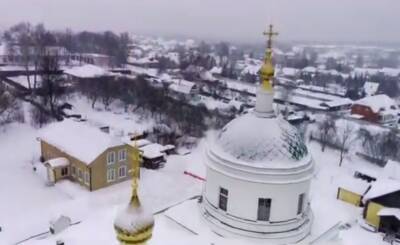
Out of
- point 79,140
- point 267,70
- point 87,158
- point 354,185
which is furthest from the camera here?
point 79,140

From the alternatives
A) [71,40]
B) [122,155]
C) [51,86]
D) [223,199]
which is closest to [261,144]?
[223,199]

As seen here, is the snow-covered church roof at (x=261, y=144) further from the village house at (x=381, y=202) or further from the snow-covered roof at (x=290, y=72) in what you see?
the snow-covered roof at (x=290, y=72)

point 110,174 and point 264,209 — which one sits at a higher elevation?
point 264,209

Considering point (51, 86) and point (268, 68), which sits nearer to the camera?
point (268, 68)

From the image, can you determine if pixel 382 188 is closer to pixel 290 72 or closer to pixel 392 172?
pixel 392 172

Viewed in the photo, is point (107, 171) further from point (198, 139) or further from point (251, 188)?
point (251, 188)

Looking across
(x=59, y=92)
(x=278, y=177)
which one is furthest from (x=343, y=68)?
(x=278, y=177)
